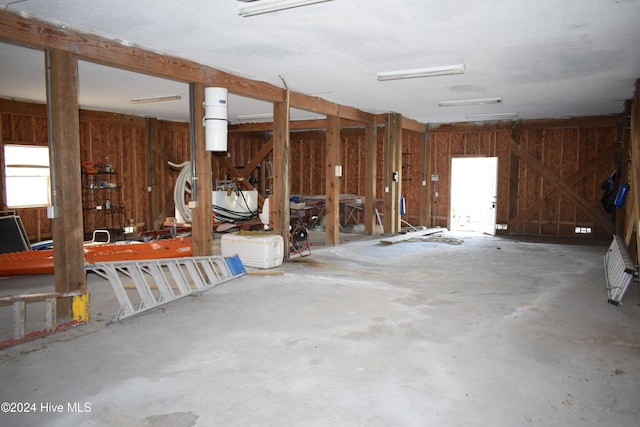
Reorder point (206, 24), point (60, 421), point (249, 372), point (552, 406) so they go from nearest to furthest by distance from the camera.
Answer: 1. point (60, 421)
2. point (552, 406)
3. point (249, 372)
4. point (206, 24)

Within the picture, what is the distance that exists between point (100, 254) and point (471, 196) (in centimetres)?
1306

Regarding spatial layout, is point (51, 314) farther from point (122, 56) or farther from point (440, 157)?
point (440, 157)

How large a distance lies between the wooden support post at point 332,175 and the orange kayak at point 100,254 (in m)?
3.36

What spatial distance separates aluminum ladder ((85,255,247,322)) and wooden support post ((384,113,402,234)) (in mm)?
5378

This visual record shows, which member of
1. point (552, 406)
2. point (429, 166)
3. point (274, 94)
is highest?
point (274, 94)

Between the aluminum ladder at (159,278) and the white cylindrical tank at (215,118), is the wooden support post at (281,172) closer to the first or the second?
the aluminum ladder at (159,278)

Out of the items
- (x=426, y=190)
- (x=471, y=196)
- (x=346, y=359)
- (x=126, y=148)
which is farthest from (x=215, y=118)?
(x=471, y=196)

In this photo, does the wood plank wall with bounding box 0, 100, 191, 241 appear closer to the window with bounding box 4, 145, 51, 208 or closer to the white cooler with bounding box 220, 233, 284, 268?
the window with bounding box 4, 145, 51, 208

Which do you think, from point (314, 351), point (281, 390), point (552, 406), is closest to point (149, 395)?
point (281, 390)

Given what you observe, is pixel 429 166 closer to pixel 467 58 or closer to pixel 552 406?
pixel 467 58

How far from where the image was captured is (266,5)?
3896 millimetres

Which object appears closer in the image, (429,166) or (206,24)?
(206,24)

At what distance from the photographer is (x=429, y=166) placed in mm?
13398

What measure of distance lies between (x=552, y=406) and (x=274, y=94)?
6048 millimetres
